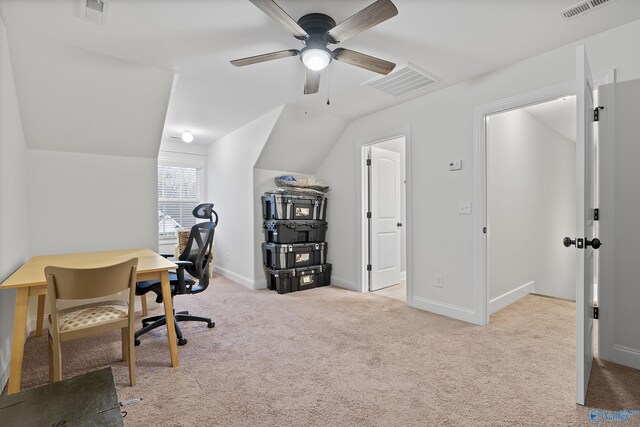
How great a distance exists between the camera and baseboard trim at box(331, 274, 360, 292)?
4221 mm

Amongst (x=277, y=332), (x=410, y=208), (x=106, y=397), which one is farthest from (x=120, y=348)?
(x=410, y=208)

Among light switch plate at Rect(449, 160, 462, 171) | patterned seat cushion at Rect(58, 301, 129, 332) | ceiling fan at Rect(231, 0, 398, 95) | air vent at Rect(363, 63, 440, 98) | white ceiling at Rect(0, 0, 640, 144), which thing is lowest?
patterned seat cushion at Rect(58, 301, 129, 332)

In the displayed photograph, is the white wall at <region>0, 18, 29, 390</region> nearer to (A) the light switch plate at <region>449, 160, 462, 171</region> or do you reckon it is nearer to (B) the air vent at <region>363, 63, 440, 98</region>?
(B) the air vent at <region>363, 63, 440, 98</region>

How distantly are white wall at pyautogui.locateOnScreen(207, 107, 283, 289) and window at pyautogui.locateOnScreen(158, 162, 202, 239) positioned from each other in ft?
1.20

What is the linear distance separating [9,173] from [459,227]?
3.84 meters

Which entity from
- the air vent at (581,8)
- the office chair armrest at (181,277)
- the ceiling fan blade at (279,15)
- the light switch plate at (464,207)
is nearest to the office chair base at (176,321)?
the office chair armrest at (181,277)

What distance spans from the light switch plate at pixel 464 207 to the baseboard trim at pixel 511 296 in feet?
3.38

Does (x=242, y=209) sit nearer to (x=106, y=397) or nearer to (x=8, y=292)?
(x=8, y=292)

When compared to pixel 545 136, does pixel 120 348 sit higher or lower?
lower

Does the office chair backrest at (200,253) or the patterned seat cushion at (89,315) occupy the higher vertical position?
the office chair backrest at (200,253)

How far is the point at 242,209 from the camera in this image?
15.1 ft

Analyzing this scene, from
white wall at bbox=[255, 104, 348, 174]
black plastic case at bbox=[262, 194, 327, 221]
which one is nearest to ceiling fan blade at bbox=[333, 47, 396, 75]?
white wall at bbox=[255, 104, 348, 174]

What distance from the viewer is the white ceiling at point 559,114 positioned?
3.60 metres

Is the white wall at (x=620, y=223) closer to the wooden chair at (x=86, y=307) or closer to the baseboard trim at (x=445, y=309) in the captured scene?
the baseboard trim at (x=445, y=309)
